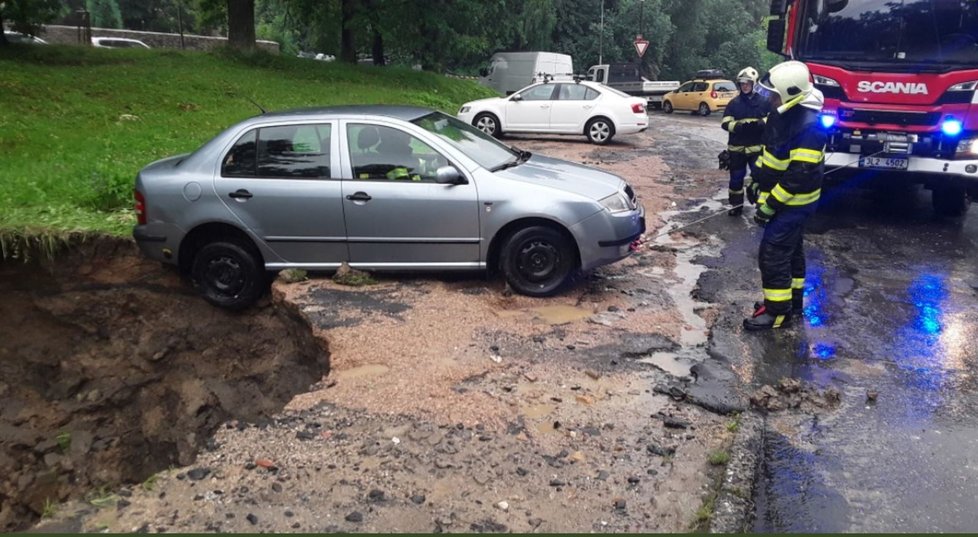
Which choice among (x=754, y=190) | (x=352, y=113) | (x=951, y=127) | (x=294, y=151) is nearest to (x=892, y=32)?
(x=951, y=127)

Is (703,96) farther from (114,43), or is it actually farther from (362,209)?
(362,209)

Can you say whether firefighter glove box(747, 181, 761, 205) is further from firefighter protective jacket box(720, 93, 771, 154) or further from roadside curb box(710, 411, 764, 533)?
firefighter protective jacket box(720, 93, 771, 154)

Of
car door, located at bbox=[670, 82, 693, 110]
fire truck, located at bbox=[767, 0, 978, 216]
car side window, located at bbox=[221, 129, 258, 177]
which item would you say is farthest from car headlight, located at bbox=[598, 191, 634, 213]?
car door, located at bbox=[670, 82, 693, 110]

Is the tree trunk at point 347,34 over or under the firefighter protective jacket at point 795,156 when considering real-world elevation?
over

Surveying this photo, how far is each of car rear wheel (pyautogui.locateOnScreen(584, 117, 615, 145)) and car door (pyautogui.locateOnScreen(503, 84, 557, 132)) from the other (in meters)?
0.97

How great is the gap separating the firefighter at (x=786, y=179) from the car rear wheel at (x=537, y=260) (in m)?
1.54

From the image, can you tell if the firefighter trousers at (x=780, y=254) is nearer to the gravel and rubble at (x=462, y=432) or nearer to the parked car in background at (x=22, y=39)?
the gravel and rubble at (x=462, y=432)

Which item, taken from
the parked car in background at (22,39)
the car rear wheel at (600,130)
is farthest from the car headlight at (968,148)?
the parked car in background at (22,39)

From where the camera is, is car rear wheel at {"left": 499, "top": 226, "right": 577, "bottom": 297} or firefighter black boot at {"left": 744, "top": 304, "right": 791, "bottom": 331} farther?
car rear wheel at {"left": 499, "top": 226, "right": 577, "bottom": 297}

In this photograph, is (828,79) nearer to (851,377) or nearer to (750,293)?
(750,293)

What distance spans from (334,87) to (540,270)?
1476 cm

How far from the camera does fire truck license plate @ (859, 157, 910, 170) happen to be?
28.5ft

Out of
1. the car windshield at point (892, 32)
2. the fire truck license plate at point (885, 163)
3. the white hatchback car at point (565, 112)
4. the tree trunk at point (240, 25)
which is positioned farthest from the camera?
the tree trunk at point (240, 25)

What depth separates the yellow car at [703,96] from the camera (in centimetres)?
2970
